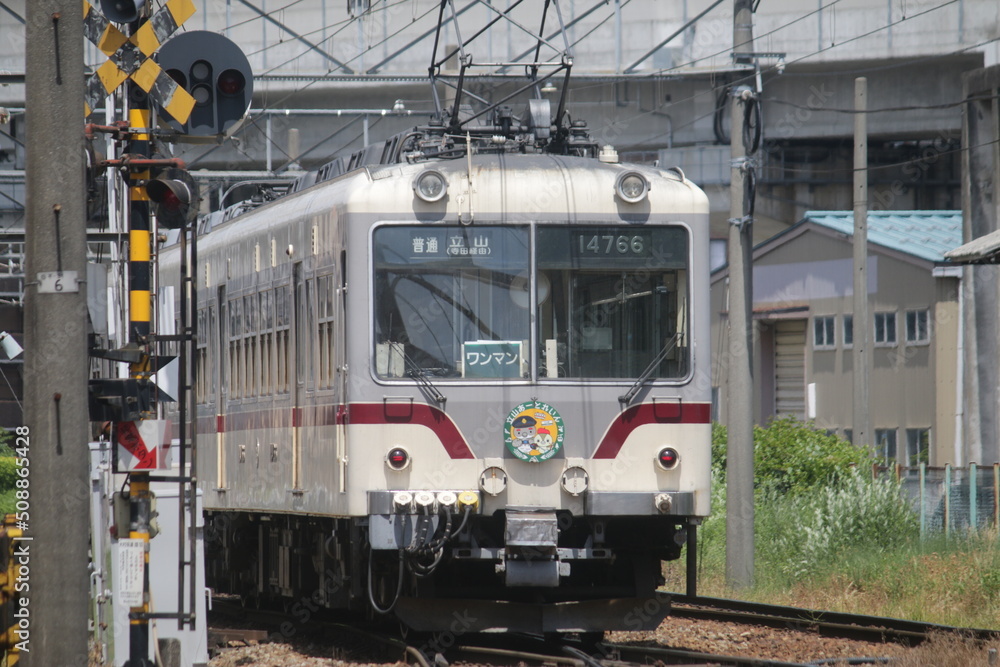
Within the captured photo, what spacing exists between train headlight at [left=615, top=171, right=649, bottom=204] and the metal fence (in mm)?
6326

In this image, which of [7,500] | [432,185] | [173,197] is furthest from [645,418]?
[7,500]

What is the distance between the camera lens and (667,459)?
10.4 metres

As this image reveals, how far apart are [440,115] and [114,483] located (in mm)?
3718

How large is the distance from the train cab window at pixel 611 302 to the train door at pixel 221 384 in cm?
416

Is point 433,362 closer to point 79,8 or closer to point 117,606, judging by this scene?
point 117,606

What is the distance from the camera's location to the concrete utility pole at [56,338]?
732cm

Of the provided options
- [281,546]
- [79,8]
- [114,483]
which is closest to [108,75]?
[79,8]

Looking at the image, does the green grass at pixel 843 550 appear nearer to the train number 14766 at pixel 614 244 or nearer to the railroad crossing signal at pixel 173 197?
the train number 14766 at pixel 614 244

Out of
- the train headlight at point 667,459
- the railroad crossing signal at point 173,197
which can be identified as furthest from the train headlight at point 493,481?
the railroad crossing signal at point 173,197

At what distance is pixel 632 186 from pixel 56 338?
4449mm

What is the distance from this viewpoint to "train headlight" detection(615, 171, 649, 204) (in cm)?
1058

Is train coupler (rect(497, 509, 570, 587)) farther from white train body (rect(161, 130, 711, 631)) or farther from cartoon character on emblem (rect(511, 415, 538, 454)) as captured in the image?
cartoon character on emblem (rect(511, 415, 538, 454))

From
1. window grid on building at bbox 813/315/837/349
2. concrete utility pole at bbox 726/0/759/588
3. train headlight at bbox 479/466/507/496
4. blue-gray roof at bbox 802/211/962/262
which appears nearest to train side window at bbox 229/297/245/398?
train headlight at bbox 479/466/507/496

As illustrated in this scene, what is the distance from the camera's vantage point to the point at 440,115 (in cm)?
1181
